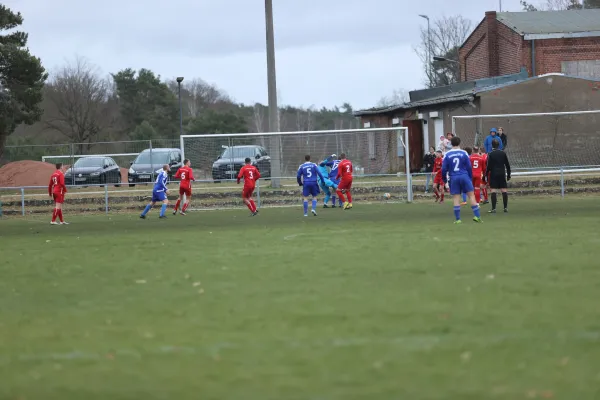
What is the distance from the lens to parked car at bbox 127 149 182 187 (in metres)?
40.4

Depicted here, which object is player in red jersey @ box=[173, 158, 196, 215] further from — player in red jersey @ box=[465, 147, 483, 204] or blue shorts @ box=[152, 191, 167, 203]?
player in red jersey @ box=[465, 147, 483, 204]

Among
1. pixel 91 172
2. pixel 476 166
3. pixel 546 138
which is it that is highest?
pixel 546 138

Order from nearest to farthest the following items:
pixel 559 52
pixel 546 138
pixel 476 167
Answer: pixel 476 167
pixel 546 138
pixel 559 52

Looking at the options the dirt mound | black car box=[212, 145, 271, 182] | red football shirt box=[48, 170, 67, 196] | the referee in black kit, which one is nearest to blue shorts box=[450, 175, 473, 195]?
the referee in black kit

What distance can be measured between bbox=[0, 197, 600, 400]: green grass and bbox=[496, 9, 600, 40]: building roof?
33748mm

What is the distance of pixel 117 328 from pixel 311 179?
19747 mm

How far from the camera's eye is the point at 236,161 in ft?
121

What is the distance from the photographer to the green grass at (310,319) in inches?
257

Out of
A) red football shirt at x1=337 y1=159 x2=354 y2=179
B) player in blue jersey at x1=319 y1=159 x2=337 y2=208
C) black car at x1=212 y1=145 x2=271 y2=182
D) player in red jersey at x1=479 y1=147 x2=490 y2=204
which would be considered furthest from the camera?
black car at x1=212 y1=145 x2=271 y2=182

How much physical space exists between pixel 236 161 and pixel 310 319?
28.2 metres

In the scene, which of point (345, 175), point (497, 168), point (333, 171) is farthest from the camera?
point (333, 171)

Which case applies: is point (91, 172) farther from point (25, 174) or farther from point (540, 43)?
point (540, 43)

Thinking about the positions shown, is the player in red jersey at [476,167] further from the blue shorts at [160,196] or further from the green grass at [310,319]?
the green grass at [310,319]

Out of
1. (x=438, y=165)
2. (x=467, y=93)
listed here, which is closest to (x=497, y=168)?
(x=438, y=165)
